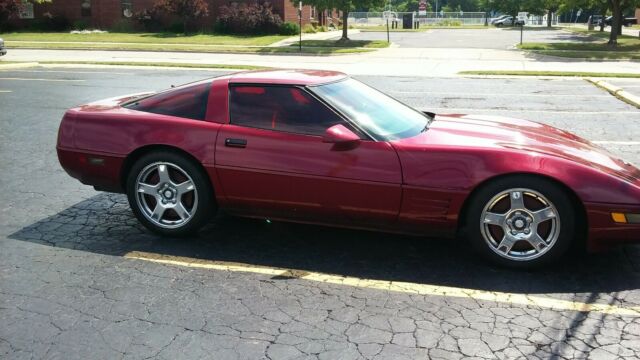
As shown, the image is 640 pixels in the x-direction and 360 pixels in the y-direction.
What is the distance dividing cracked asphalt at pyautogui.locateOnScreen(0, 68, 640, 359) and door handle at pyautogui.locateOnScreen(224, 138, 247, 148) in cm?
77

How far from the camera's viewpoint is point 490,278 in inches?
156

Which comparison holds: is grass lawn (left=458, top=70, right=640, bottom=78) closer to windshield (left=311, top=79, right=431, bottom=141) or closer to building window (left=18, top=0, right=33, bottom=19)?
windshield (left=311, top=79, right=431, bottom=141)

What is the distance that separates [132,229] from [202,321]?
6.08ft

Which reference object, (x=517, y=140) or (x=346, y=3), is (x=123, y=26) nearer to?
(x=346, y=3)

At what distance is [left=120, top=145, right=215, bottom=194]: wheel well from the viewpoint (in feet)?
14.9

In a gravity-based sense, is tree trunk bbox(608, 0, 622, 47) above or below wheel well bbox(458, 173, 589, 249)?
above

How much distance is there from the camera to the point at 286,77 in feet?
15.3

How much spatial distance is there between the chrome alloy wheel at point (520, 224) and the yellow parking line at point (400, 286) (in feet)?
1.27

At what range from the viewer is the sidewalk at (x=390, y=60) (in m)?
21.2

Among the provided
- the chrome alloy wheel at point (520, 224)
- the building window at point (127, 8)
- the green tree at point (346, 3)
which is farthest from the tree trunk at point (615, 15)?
the building window at point (127, 8)

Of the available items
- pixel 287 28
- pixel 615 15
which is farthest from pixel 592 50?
pixel 287 28

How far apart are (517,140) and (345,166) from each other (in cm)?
123

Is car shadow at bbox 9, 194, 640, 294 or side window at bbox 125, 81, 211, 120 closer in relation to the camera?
car shadow at bbox 9, 194, 640, 294

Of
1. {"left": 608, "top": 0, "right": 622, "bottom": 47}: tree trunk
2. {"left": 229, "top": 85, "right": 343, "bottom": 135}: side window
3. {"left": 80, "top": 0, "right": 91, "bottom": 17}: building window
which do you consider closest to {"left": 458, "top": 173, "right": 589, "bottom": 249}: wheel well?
{"left": 229, "top": 85, "right": 343, "bottom": 135}: side window
